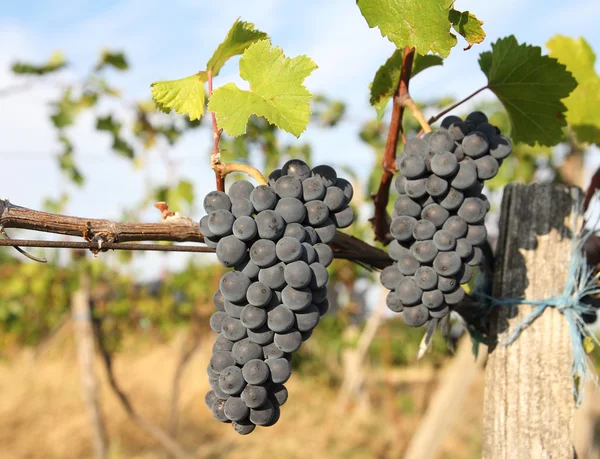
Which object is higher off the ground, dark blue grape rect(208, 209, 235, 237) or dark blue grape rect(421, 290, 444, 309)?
dark blue grape rect(208, 209, 235, 237)

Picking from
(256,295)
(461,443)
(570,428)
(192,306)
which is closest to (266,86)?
(256,295)

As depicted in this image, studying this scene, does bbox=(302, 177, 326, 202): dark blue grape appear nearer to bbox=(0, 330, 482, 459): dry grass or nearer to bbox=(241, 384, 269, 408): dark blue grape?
bbox=(241, 384, 269, 408): dark blue grape

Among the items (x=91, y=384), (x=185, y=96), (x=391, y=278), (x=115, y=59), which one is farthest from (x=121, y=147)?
(x=391, y=278)

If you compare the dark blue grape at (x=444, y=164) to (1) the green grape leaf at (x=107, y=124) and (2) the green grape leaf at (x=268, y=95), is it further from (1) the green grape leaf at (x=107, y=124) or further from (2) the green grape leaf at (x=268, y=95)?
(1) the green grape leaf at (x=107, y=124)

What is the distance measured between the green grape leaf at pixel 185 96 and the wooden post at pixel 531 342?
86 cm

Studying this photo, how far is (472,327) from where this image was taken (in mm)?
1558

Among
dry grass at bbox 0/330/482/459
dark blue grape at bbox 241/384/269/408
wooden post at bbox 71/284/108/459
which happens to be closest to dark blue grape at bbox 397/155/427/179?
dark blue grape at bbox 241/384/269/408

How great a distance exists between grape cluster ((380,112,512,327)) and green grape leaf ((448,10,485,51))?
0.19 metres

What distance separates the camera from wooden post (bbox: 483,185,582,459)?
139cm

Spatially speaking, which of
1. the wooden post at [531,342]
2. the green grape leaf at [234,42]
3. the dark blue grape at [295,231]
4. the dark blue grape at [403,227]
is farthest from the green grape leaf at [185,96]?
the wooden post at [531,342]

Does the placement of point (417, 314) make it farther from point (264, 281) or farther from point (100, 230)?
point (100, 230)

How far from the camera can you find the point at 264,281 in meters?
1.02

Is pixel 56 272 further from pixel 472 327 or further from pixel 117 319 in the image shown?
pixel 472 327

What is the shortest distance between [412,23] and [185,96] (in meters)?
0.53
